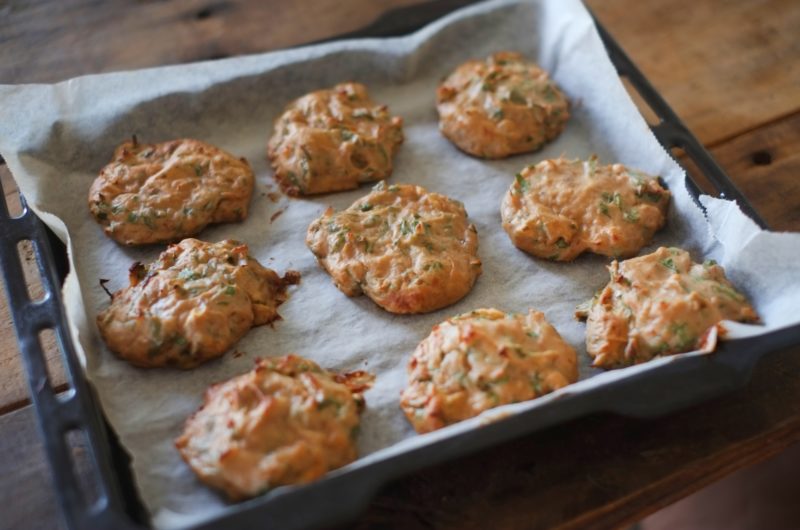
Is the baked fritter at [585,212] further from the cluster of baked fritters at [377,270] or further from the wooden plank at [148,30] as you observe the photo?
the wooden plank at [148,30]

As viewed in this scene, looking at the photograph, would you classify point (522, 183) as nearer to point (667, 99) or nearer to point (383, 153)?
→ point (383, 153)

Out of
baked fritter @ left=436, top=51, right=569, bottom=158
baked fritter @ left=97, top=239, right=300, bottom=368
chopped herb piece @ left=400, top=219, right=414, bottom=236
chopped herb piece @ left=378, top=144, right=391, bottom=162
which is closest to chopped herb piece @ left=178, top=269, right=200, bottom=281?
baked fritter @ left=97, top=239, right=300, bottom=368

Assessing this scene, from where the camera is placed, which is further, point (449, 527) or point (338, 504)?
point (449, 527)

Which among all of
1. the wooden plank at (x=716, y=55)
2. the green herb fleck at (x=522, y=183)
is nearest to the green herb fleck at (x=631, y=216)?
the green herb fleck at (x=522, y=183)

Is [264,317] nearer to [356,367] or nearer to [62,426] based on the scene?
[356,367]

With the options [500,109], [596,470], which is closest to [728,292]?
[596,470]

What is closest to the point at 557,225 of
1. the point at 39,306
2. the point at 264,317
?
the point at 264,317
